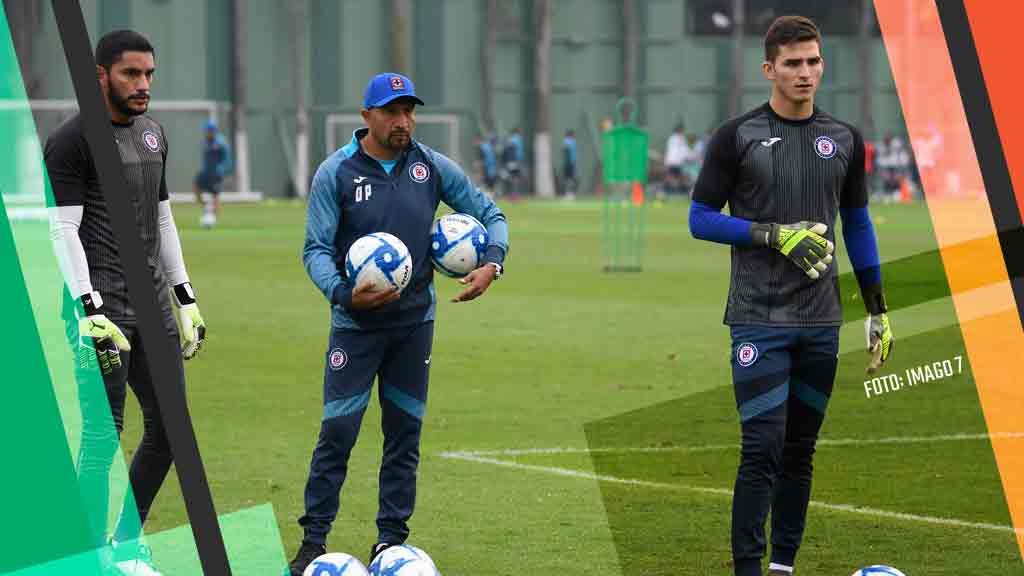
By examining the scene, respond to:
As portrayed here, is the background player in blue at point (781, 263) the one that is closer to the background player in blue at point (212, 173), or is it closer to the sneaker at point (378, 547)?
the sneaker at point (378, 547)

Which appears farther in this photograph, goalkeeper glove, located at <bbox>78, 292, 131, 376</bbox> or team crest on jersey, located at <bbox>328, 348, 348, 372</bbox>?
team crest on jersey, located at <bbox>328, 348, 348, 372</bbox>

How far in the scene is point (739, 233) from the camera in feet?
23.9

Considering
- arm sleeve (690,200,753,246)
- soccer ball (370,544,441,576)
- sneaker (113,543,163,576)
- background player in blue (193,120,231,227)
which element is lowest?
background player in blue (193,120,231,227)

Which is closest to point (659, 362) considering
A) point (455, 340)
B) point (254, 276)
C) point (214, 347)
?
point (455, 340)

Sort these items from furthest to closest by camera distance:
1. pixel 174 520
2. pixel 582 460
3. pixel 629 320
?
pixel 629 320
pixel 582 460
pixel 174 520

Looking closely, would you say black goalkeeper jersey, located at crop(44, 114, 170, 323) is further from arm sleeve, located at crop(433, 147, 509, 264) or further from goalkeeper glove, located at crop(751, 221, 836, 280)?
goalkeeper glove, located at crop(751, 221, 836, 280)

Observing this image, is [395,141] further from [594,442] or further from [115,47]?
[594,442]

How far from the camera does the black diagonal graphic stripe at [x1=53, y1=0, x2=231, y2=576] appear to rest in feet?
15.8

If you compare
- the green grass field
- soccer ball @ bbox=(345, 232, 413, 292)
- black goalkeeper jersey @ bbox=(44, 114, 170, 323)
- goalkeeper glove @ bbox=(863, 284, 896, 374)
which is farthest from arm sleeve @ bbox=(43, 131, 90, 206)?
goalkeeper glove @ bbox=(863, 284, 896, 374)

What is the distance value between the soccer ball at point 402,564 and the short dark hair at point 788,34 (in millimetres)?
2449

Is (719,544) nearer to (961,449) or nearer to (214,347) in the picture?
(961,449)

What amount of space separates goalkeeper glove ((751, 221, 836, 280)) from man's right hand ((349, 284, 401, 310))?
1491 mm

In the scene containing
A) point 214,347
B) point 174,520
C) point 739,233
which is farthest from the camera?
point 214,347

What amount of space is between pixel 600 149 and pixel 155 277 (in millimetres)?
57110
